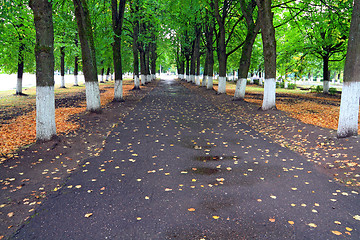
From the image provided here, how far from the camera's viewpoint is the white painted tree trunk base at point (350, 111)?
6.68 metres

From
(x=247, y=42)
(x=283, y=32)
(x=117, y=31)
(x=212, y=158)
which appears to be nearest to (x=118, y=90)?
(x=117, y=31)

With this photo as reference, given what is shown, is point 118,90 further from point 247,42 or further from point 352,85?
point 352,85

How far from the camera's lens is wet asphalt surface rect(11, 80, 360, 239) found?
3203mm

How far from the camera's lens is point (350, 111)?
6.69 metres

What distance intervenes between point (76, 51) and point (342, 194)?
79.7ft

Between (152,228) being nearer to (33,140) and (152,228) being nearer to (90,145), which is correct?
(90,145)

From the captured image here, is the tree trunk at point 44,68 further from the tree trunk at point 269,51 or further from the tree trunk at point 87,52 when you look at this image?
the tree trunk at point 269,51

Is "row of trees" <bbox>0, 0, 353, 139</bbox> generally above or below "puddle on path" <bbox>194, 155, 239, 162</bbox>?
above

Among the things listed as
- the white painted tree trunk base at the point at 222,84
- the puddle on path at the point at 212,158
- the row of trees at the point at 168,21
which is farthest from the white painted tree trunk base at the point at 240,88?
the puddle on path at the point at 212,158

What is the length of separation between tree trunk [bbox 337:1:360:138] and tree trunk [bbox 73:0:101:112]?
370 inches

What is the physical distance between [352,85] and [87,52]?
9.89 m

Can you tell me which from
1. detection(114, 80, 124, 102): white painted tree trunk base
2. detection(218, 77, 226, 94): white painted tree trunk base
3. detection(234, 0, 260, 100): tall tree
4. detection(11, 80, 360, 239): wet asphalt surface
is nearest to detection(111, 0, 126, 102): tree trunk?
detection(114, 80, 124, 102): white painted tree trunk base

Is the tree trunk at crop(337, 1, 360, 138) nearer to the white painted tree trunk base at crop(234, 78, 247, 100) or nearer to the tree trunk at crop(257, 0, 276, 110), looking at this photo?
the tree trunk at crop(257, 0, 276, 110)

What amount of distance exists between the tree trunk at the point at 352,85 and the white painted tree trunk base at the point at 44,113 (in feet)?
26.4
